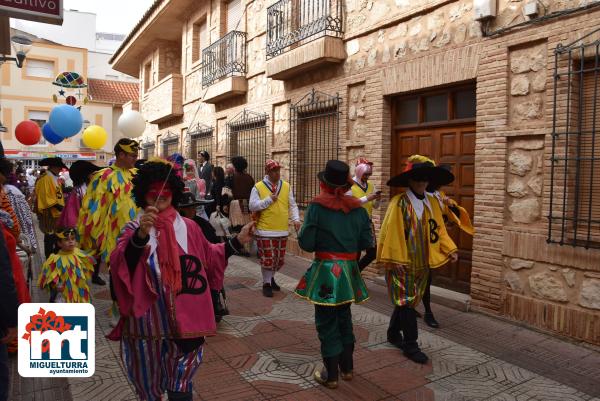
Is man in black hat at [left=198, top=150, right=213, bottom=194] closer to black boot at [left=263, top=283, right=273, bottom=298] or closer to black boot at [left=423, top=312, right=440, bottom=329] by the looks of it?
black boot at [left=263, top=283, right=273, bottom=298]

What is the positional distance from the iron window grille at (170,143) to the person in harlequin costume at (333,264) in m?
13.4

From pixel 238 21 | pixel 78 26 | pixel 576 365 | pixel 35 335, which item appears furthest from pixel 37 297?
pixel 78 26

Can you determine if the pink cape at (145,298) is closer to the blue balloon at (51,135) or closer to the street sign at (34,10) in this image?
the street sign at (34,10)

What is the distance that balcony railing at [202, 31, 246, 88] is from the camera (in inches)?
454

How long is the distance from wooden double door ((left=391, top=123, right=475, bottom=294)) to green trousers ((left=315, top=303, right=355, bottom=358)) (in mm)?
2880

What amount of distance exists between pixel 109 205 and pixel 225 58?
8.51m

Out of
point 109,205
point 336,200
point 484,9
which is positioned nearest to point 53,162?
point 109,205

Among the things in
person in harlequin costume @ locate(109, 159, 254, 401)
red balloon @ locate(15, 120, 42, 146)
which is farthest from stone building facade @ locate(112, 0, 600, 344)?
red balloon @ locate(15, 120, 42, 146)

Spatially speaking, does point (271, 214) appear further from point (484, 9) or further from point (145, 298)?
point (145, 298)

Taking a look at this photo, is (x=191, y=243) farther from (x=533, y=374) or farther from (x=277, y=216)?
(x=277, y=216)

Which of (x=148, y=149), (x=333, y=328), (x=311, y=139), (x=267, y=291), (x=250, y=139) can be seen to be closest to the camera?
(x=333, y=328)

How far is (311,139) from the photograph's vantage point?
30.5 ft

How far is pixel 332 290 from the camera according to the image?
12.1 feet

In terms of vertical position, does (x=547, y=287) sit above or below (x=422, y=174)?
below
